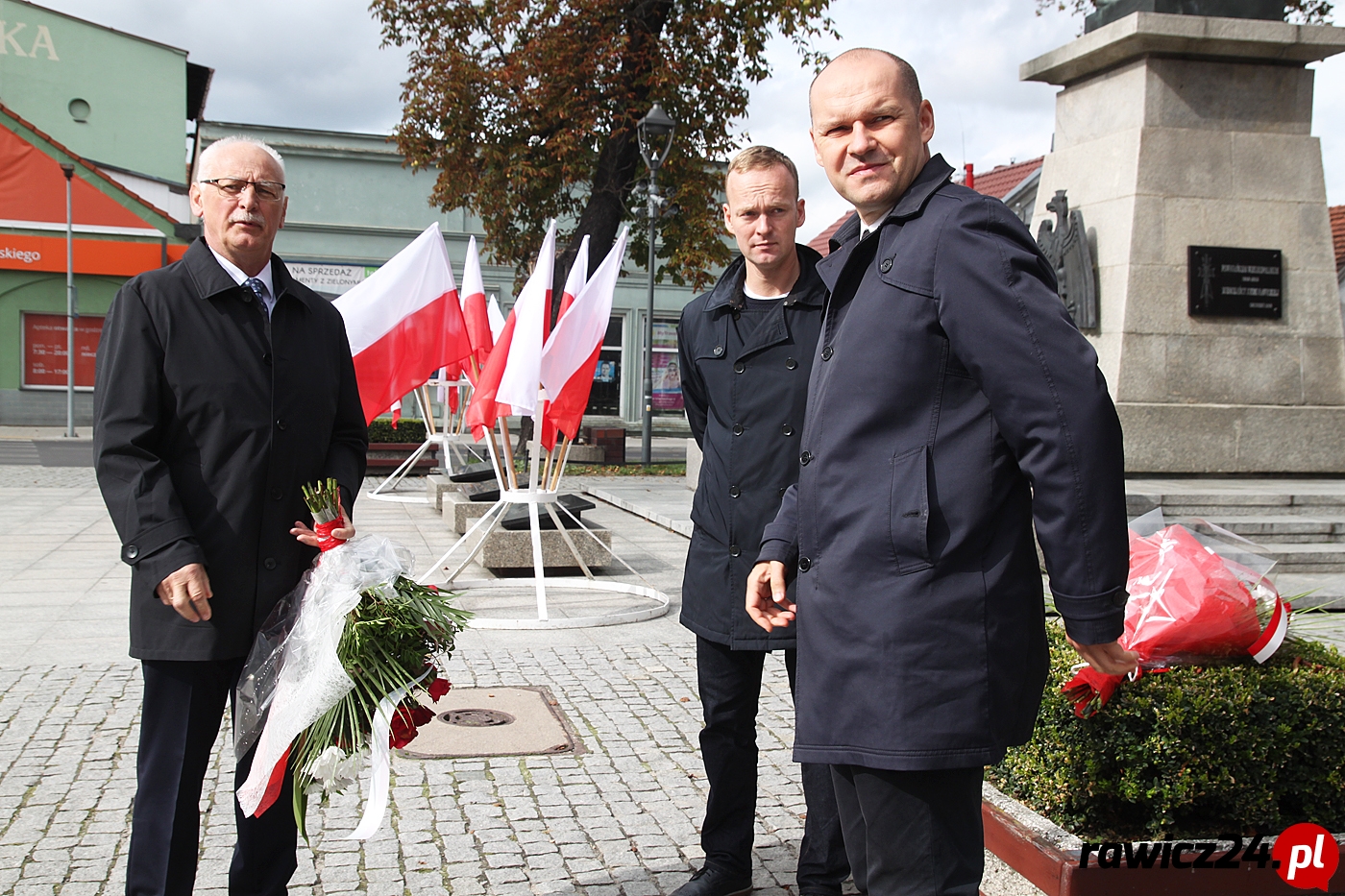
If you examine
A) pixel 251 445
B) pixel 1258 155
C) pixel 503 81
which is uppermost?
pixel 503 81

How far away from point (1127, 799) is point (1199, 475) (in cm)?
719

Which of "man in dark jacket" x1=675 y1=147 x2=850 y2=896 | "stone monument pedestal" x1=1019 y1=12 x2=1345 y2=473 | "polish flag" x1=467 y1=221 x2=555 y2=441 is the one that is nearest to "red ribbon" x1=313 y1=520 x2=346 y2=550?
"man in dark jacket" x1=675 y1=147 x2=850 y2=896

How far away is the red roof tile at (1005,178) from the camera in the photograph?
29.9 m

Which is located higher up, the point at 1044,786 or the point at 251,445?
the point at 251,445

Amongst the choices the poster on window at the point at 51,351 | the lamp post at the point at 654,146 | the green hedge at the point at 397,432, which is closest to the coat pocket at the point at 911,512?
the lamp post at the point at 654,146

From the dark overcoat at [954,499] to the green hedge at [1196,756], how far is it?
1203 mm

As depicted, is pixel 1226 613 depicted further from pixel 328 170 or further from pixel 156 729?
pixel 328 170

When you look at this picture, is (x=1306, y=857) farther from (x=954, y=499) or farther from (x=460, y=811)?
(x=460, y=811)

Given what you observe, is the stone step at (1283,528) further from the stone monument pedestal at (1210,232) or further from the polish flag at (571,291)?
the polish flag at (571,291)

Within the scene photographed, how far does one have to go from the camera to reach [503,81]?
1767 centimetres

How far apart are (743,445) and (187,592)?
1.60 meters

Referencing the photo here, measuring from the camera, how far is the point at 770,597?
259cm

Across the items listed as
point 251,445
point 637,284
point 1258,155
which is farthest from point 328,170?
point 251,445

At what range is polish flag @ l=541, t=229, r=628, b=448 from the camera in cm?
717
